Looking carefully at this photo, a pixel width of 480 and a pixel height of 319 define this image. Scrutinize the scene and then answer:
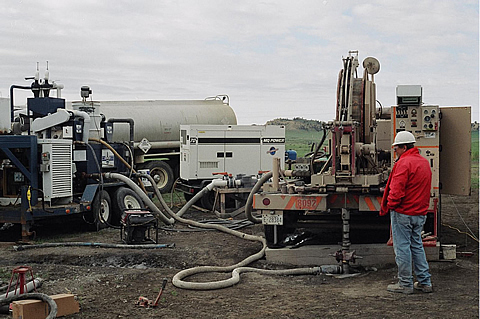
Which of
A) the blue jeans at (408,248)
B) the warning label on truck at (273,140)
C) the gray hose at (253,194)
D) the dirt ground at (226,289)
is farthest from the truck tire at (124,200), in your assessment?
the blue jeans at (408,248)

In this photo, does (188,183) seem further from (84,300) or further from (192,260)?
(84,300)

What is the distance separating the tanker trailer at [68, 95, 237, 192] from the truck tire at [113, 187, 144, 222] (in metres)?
5.82

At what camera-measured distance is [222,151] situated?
16391 mm

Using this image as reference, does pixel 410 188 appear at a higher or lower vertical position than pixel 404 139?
lower

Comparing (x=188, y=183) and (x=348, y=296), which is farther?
(x=188, y=183)

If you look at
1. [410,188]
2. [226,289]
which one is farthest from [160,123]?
[410,188]

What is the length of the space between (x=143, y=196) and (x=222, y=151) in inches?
175

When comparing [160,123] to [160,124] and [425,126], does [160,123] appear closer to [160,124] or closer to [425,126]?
[160,124]

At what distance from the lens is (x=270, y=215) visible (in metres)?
9.31

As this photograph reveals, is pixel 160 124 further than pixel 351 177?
Yes

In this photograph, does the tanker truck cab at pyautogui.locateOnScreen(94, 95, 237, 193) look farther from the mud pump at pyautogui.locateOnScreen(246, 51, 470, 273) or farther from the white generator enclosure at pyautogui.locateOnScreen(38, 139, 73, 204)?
the mud pump at pyautogui.locateOnScreen(246, 51, 470, 273)

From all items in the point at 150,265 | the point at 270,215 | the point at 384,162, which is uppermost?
the point at 384,162

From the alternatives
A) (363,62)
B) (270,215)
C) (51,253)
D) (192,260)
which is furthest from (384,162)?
(51,253)

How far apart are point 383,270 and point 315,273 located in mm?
953
